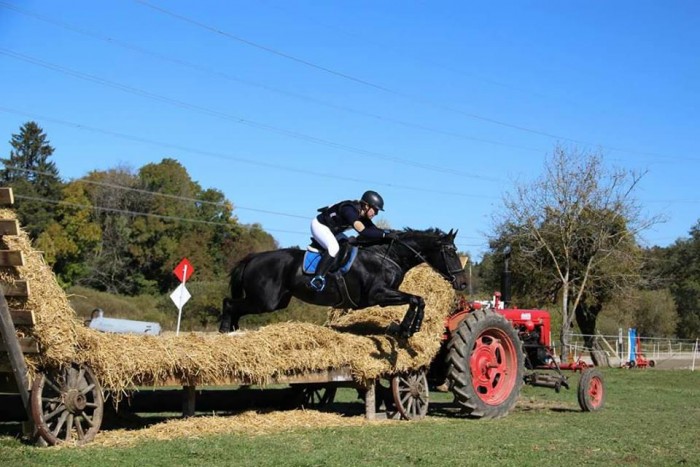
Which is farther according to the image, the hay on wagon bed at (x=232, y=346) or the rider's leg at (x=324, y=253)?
the rider's leg at (x=324, y=253)

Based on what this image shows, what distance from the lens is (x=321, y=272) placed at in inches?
472

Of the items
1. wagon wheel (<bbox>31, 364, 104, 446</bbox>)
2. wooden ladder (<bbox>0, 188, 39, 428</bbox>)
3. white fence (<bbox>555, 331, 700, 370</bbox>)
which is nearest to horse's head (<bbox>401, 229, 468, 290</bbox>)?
wagon wheel (<bbox>31, 364, 104, 446</bbox>)

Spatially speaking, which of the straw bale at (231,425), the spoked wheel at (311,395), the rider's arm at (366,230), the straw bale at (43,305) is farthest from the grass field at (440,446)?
the rider's arm at (366,230)

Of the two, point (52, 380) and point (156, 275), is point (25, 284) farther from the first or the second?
point (156, 275)

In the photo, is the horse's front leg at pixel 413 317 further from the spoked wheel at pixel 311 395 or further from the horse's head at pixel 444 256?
the spoked wheel at pixel 311 395

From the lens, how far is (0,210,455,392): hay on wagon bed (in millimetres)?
8242

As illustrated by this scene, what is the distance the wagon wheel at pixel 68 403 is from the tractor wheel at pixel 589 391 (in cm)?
822

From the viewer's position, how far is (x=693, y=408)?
1561 centimetres

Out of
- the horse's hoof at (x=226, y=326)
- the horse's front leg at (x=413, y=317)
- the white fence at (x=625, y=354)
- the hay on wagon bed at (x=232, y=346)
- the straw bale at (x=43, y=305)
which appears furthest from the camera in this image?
the white fence at (x=625, y=354)

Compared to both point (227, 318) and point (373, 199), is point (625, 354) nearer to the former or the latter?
point (373, 199)

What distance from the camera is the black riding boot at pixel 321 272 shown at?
471 inches

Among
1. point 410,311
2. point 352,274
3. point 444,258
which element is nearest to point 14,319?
point 352,274

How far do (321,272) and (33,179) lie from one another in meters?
53.2

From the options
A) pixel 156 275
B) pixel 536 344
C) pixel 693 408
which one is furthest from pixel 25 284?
pixel 156 275
